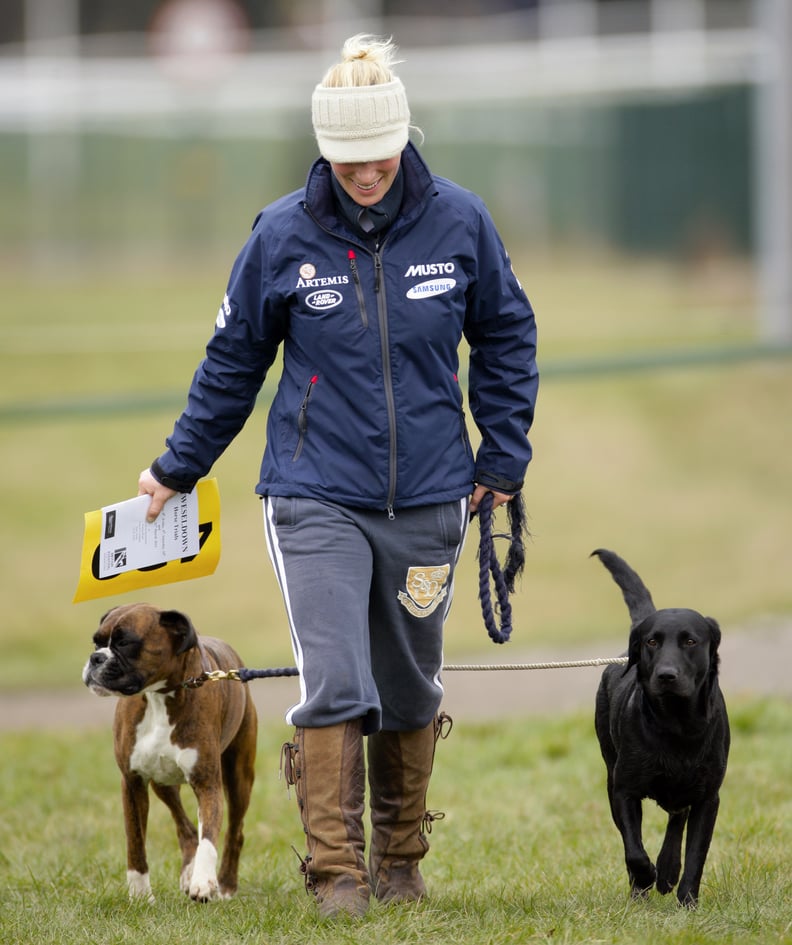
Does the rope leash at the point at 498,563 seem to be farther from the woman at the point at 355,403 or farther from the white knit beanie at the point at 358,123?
the white knit beanie at the point at 358,123

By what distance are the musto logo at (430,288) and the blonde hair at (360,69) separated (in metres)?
0.58

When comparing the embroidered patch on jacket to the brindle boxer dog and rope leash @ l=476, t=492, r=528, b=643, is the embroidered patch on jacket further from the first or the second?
the brindle boxer dog

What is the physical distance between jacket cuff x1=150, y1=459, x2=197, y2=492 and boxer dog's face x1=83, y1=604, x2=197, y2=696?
402 millimetres

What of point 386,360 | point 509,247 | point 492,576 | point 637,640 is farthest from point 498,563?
point 509,247

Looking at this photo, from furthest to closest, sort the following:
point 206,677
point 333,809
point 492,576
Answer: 1. point 492,576
2. point 206,677
3. point 333,809

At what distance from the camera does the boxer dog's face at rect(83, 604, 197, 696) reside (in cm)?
483

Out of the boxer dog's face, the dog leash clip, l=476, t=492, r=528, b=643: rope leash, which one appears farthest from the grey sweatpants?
the boxer dog's face

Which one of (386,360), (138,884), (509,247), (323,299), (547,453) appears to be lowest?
(547,453)

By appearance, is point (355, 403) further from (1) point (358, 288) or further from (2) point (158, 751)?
(2) point (158, 751)

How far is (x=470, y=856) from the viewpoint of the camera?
579cm

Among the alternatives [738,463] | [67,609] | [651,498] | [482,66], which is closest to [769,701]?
[67,609]

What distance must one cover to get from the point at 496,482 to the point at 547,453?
12886mm

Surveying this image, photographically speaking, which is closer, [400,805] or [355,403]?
[355,403]

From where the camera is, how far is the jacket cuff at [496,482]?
189 inches
